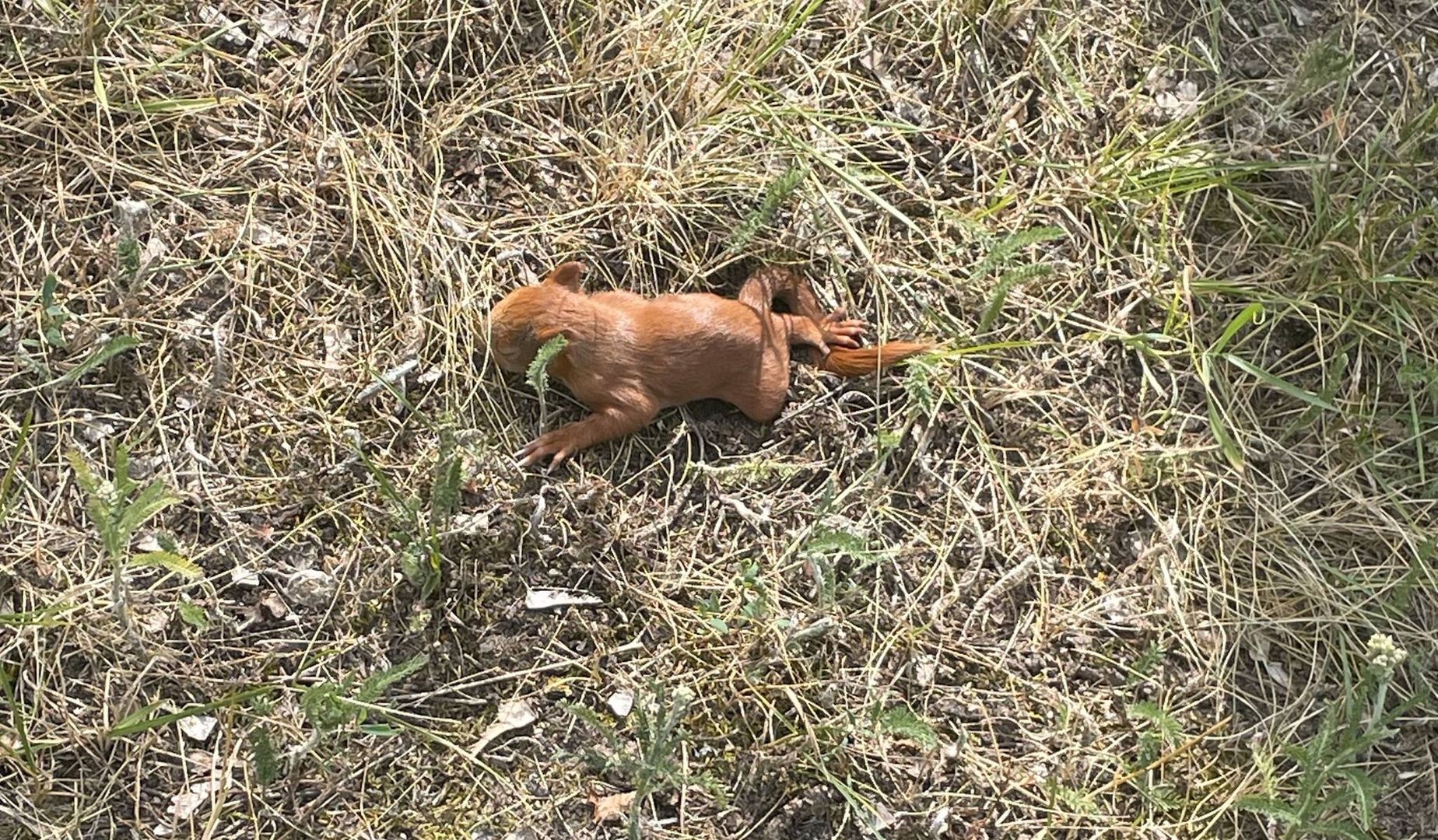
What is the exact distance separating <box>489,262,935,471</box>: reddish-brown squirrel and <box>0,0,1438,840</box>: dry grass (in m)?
0.10

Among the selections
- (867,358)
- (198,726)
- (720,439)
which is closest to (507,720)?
(198,726)

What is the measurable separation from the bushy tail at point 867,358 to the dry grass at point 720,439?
8 cm

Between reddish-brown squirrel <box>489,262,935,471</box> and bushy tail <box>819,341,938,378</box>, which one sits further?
bushy tail <box>819,341,938,378</box>

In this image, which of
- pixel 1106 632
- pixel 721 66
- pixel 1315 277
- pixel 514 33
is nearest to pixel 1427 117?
pixel 1315 277

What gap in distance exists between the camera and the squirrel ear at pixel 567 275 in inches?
132

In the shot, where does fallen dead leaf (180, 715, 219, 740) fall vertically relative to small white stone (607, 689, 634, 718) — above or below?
above

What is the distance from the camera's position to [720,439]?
11.6 ft

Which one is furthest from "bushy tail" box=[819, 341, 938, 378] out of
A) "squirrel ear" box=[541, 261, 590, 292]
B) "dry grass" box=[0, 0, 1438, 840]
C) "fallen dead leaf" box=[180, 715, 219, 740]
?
"fallen dead leaf" box=[180, 715, 219, 740]

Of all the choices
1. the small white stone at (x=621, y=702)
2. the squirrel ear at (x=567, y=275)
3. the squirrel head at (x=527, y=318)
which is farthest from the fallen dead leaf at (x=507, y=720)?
the squirrel ear at (x=567, y=275)

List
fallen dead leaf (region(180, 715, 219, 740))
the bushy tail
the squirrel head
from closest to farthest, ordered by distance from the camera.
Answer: fallen dead leaf (region(180, 715, 219, 740)) → the squirrel head → the bushy tail

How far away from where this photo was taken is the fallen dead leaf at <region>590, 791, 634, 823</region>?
3.25m

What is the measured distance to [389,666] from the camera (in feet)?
10.7

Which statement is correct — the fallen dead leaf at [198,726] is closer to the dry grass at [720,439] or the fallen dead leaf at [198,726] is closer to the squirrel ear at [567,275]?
the dry grass at [720,439]

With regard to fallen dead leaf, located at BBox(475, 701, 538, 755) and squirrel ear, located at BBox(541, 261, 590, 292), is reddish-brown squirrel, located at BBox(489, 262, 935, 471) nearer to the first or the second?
squirrel ear, located at BBox(541, 261, 590, 292)
